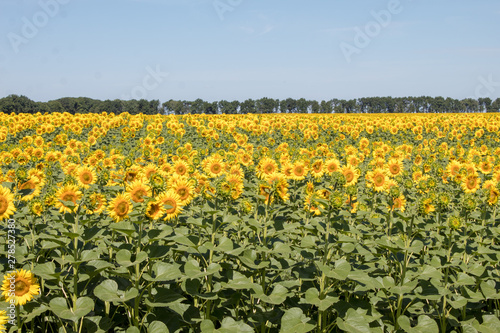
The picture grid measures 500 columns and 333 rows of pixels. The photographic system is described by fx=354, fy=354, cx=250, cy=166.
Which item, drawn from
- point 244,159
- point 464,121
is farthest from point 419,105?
point 244,159

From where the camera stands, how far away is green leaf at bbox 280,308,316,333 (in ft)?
11.9

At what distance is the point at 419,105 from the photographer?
109 m

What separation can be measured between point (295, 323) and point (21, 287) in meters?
2.79

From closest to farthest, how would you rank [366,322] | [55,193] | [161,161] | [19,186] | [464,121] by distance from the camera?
[366,322], [55,193], [19,186], [161,161], [464,121]

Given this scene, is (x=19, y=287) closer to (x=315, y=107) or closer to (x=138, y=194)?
(x=138, y=194)

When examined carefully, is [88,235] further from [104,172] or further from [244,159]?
[244,159]

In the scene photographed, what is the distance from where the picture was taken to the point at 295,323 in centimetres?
375

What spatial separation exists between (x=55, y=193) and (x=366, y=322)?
162 inches

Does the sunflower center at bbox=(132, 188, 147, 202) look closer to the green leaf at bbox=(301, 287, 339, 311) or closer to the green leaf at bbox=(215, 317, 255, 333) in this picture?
the green leaf at bbox=(215, 317, 255, 333)

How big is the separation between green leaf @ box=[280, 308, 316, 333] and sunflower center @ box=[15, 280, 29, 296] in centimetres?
261

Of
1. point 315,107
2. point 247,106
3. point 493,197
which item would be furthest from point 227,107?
point 493,197

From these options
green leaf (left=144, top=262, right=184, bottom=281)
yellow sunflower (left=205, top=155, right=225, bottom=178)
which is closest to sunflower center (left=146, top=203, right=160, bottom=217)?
green leaf (left=144, top=262, right=184, bottom=281)

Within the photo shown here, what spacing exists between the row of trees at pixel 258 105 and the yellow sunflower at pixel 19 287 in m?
55.0

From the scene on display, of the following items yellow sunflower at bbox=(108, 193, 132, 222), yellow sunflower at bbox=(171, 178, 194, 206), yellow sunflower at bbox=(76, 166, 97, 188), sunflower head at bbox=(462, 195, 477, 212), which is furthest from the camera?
yellow sunflower at bbox=(76, 166, 97, 188)
